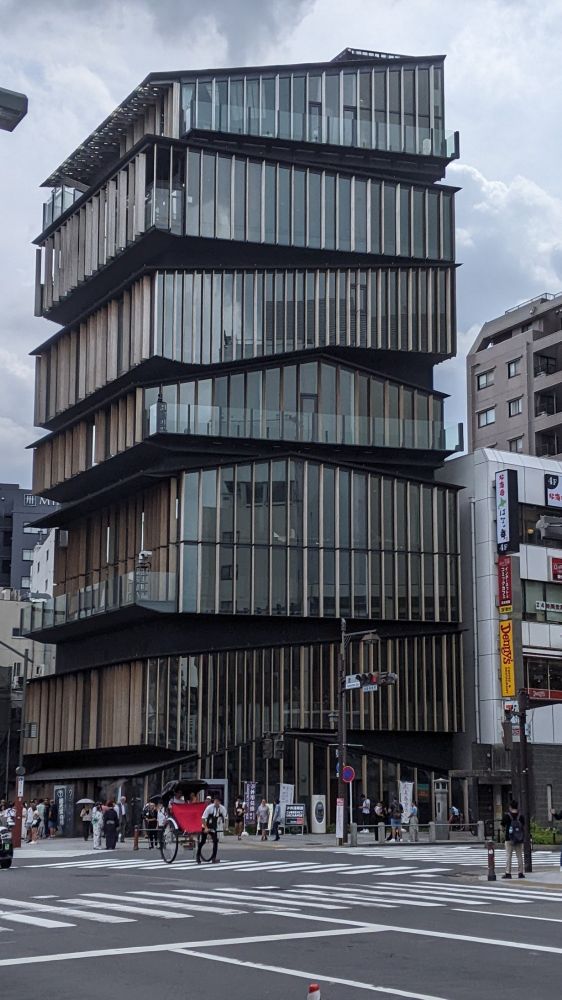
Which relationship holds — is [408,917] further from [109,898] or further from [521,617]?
[521,617]

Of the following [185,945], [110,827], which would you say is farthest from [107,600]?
[185,945]

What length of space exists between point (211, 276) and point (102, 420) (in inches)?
378

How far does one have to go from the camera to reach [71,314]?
79312mm

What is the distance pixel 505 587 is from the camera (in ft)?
212

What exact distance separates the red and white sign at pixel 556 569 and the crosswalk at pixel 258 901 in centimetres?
4010

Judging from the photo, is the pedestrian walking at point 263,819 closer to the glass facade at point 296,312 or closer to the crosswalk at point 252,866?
the crosswalk at point 252,866

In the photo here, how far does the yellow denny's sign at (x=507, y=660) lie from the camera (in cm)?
6312

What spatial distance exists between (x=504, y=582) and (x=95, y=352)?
25.4 metres

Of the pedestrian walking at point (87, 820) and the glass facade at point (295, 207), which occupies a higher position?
the glass facade at point (295, 207)

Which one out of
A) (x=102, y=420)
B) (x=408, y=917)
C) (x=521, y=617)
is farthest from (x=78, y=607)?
(x=408, y=917)

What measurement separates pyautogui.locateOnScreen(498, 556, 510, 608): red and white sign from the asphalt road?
3182cm

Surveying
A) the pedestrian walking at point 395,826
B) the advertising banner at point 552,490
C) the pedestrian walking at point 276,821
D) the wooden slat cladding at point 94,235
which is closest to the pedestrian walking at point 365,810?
the pedestrian walking at point 276,821

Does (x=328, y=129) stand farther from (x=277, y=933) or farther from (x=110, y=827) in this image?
(x=277, y=933)

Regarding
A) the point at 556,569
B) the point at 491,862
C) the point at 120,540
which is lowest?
the point at 491,862
